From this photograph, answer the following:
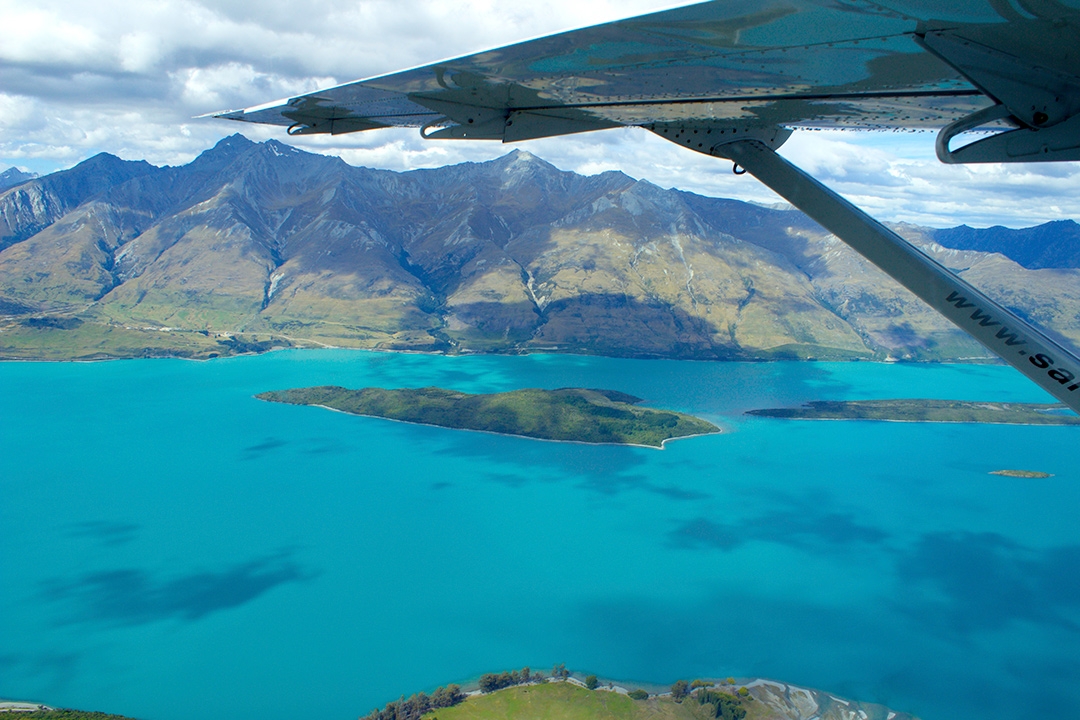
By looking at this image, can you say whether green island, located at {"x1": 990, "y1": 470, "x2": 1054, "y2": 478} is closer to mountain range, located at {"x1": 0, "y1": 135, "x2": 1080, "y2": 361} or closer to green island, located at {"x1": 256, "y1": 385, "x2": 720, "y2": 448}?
green island, located at {"x1": 256, "y1": 385, "x2": 720, "y2": 448}

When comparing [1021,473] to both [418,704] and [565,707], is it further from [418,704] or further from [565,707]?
[418,704]

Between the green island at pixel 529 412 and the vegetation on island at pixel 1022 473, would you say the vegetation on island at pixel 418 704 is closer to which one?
the green island at pixel 529 412

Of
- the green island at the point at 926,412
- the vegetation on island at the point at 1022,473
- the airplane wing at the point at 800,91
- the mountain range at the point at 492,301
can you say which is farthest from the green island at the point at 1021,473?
the airplane wing at the point at 800,91

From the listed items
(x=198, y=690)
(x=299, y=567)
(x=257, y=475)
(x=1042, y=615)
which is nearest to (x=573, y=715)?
(x=198, y=690)

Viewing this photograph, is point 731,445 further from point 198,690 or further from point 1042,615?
point 198,690

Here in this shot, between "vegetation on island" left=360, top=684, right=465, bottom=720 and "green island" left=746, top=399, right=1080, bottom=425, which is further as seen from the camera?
"green island" left=746, top=399, right=1080, bottom=425

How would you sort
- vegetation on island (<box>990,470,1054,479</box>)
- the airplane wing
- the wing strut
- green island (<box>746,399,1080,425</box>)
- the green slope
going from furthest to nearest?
green island (<box>746,399,1080,425</box>) → vegetation on island (<box>990,470,1054,479</box>) → the green slope → the wing strut → the airplane wing

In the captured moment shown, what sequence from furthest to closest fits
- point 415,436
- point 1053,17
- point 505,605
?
point 415,436, point 505,605, point 1053,17

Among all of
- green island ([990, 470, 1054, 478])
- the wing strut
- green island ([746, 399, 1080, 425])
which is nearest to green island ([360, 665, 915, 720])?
the wing strut
